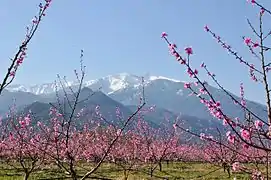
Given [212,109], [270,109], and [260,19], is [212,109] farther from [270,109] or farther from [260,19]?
[260,19]

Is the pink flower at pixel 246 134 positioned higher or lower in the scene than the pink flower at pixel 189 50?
lower

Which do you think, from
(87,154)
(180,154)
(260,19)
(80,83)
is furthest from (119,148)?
(260,19)

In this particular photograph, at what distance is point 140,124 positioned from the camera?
80.3ft

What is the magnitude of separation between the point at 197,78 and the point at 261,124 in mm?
845

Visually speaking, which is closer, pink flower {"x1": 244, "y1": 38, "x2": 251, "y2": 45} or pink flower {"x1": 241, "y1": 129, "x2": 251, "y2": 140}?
pink flower {"x1": 241, "y1": 129, "x2": 251, "y2": 140}

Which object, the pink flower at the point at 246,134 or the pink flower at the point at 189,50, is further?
the pink flower at the point at 189,50

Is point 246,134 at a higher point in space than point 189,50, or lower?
lower

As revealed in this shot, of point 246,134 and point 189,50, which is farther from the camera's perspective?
point 189,50

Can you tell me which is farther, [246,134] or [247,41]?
[247,41]

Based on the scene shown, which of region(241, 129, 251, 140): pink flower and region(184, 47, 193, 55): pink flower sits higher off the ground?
region(184, 47, 193, 55): pink flower

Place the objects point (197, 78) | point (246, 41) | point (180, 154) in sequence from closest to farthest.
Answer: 1. point (197, 78)
2. point (246, 41)
3. point (180, 154)

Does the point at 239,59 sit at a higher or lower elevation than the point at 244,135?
higher

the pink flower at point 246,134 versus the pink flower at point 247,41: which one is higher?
the pink flower at point 247,41

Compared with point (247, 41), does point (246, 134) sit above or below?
below
